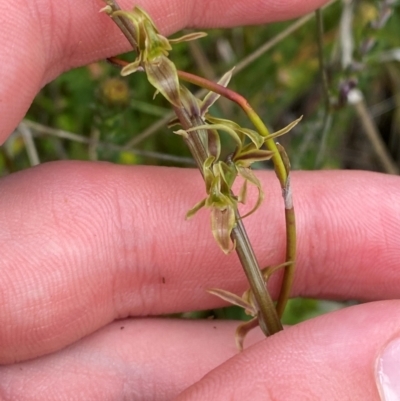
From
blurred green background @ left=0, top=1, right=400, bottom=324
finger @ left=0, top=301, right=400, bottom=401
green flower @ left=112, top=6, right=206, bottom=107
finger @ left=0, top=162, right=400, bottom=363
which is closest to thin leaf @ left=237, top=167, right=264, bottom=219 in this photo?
green flower @ left=112, top=6, right=206, bottom=107

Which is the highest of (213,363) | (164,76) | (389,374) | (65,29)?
(65,29)

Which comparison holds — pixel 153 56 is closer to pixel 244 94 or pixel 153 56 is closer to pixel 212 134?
pixel 212 134

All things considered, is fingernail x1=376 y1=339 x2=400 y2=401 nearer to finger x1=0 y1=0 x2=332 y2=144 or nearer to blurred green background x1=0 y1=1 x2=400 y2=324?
blurred green background x1=0 y1=1 x2=400 y2=324

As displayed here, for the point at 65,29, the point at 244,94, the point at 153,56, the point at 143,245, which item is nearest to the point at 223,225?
the point at 153,56

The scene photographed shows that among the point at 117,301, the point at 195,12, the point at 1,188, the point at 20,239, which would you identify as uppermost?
Answer: the point at 195,12

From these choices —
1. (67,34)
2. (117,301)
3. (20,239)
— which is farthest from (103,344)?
(67,34)

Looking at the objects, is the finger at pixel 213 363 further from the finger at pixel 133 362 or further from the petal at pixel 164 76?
the petal at pixel 164 76

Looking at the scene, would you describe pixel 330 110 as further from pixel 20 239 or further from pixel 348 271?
pixel 20 239
